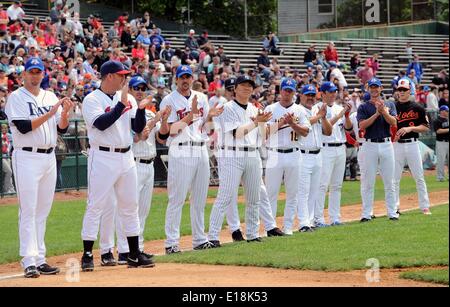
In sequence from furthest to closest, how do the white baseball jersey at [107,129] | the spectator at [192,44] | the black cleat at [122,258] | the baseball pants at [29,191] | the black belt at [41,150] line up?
the spectator at [192,44] → the black cleat at [122,258] → the white baseball jersey at [107,129] → the black belt at [41,150] → the baseball pants at [29,191]

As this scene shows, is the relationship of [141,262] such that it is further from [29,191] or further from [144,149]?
[144,149]

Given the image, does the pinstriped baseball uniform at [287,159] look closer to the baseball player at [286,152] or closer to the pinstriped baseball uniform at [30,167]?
the baseball player at [286,152]

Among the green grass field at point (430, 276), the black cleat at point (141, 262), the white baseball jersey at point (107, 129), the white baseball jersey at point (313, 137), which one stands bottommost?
the black cleat at point (141, 262)

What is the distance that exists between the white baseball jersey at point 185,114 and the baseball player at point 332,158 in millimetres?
3387

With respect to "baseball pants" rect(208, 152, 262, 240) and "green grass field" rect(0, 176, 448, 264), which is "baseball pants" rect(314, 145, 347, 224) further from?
"baseball pants" rect(208, 152, 262, 240)

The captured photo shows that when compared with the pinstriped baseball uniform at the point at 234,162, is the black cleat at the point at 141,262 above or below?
below

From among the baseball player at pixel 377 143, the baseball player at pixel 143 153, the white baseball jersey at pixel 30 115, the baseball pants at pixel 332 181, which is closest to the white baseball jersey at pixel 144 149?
the baseball player at pixel 143 153

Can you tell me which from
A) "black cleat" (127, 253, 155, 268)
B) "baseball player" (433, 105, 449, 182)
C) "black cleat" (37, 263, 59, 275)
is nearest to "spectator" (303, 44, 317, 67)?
"baseball player" (433, 105, 449, 182)

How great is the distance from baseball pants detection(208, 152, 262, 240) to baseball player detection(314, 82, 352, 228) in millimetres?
2593

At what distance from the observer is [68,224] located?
16.4 m

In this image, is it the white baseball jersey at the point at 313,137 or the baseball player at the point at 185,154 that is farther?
the white baseball jersey at the point at 313,137

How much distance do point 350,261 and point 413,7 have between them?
36087mm

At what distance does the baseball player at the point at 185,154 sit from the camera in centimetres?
1205
